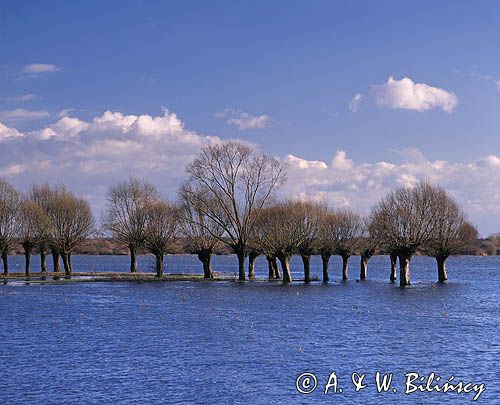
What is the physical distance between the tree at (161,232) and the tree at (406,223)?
3002cm

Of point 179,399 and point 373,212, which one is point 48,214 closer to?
point 373,212

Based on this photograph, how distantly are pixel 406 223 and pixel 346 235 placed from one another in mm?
13330

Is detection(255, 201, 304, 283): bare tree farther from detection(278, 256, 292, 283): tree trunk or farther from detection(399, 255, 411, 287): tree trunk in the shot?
detection(399, 255, 411, 287): tree trunk

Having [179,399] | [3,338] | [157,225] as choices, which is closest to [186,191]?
[157,225]

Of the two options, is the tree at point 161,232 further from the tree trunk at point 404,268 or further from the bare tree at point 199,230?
the tree trunk at point 404,268

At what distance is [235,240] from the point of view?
9856cm

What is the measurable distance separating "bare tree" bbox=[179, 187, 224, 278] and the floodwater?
86.5ft

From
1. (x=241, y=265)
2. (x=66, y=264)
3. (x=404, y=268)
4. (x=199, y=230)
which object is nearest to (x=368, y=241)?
(x=404, y=268)

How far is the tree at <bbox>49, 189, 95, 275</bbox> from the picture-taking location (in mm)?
110875

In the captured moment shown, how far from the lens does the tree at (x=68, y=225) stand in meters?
111
